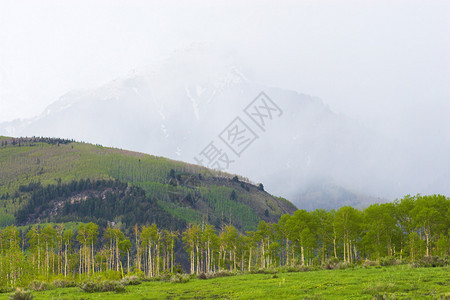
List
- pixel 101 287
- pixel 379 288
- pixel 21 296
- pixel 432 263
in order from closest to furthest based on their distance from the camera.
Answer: pixel 379 288 → pixel 21 296 → pixel 101 287 → pixel 432 263

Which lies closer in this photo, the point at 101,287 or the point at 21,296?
the point at 21,296

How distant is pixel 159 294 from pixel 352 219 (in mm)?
73131

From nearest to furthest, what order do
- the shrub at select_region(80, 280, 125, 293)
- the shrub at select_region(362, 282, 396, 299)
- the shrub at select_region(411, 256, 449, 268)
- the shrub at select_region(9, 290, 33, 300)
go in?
the shrub at select_region(362, 282, 396, 299), the shrub at select_region(9, 290, 33, 300), the shrub at select_region(80, 280, 125, 293), the shrub at select_region(411, 256, 449, 268)

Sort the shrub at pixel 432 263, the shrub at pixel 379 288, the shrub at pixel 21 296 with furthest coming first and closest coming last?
the shrub at pixel 432 263
the shrub at pixel 21 296
the shrub at pixel 379 288

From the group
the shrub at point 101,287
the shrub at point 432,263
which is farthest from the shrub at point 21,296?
the shrub at point 432,263

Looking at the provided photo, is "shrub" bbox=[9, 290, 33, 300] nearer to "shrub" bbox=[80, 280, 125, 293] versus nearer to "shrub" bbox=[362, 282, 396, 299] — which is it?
"shrub" bbox=[80, 280, 125, 293]

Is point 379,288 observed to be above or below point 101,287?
above

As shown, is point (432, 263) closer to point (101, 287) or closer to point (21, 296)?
point (101, 287)

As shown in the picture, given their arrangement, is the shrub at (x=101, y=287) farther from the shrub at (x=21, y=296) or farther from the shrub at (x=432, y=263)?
the shrub at (x=432, y=263)

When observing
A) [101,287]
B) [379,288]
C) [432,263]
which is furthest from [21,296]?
[432,263]

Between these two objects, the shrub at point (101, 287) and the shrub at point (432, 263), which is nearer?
the shrub at point (101, 287)

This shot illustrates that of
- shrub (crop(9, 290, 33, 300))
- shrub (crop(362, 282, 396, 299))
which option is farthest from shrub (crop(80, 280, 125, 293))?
shrub (crop(362, 282, 396, 299))

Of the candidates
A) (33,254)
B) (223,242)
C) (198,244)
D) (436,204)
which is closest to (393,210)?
(436,204)

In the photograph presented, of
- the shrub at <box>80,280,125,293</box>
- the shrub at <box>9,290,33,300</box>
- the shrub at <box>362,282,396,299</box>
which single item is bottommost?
the shrub at <box>80,280,125,293</box>
